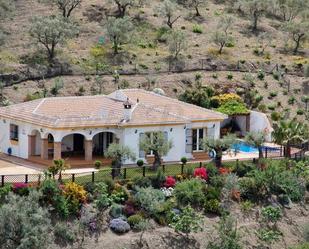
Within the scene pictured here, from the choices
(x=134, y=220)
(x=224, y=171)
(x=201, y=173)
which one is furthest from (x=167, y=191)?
(x=224, y=171)

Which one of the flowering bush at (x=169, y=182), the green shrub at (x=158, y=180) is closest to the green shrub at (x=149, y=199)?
the green shrub at (x=158, y=180)

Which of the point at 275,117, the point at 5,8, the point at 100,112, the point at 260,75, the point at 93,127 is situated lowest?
the point at 275,117

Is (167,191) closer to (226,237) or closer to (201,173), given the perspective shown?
(201,173)

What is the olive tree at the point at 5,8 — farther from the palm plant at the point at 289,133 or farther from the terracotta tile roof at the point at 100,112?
the palm plant at the point at 289,133

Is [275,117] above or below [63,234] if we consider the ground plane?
above

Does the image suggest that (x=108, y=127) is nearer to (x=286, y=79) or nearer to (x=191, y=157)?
(x=191, y=157)

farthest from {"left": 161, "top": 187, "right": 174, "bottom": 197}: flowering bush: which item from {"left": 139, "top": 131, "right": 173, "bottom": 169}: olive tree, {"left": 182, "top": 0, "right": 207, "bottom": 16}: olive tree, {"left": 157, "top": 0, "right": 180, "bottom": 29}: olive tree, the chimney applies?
{"left": 182, "top": 0, "right": 207, "bottom": 16}: olive tree
